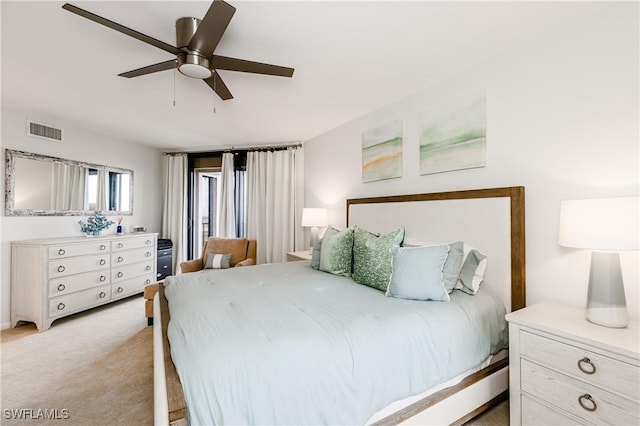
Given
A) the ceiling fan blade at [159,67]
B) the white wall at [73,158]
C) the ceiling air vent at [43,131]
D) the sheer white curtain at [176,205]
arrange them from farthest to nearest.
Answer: the sheer white curtain at [176,205]
the ceiling air vent at [43,131]
the white wall at [73,158]
the ceiling fan blade at [159,67]

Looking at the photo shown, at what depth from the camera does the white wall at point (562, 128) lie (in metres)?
1.61

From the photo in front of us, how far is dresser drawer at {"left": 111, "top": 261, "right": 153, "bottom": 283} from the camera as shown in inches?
154

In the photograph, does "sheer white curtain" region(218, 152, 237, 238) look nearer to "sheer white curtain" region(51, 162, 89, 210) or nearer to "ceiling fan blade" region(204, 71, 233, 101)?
"sheer white curtain" region(51, 162, 89, 210)

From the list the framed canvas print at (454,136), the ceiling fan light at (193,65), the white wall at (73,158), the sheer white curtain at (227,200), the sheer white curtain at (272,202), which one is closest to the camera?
the ceiling fan light at (193,65)

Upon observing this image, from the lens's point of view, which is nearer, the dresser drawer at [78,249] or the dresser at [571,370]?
the dresser at [571,370]

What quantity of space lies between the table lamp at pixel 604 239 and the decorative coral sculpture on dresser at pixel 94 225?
4903 mm

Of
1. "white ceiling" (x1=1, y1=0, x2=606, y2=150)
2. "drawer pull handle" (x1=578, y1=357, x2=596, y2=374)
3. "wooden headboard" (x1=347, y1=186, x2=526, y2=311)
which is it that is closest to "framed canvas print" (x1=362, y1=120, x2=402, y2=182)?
"white ceiling" (x1=1, y1=0, x2=606, y2=150)

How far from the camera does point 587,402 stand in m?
1.33

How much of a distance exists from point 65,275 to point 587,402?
453cm

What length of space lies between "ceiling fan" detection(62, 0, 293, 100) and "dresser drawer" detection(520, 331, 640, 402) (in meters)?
2.11

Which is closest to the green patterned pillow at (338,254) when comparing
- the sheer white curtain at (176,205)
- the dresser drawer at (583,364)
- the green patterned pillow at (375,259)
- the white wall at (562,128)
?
the green patterned pillow at (375,259)

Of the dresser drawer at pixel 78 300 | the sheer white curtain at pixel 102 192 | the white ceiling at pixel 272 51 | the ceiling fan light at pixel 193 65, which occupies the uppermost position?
the white ceiling at pixel 272 51

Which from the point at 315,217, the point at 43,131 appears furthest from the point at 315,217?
the point at 43,131

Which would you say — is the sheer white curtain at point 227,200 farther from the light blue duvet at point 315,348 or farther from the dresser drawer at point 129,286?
the light blue duvet at point 315,348
